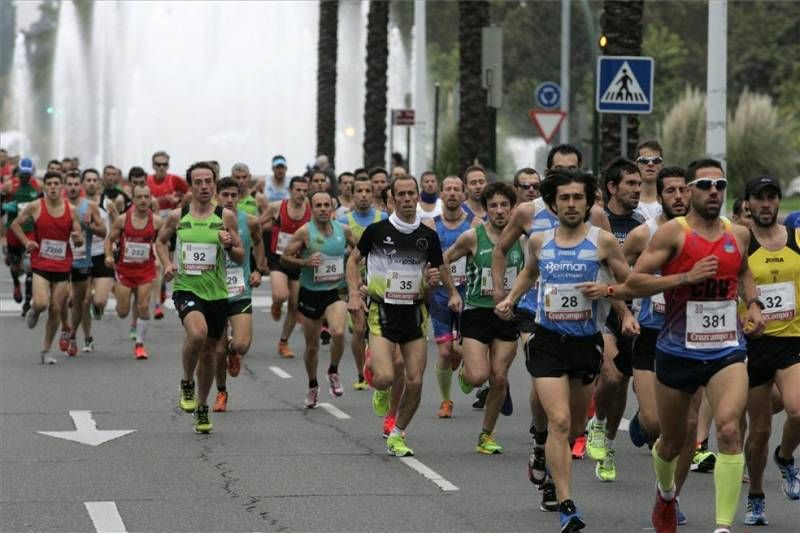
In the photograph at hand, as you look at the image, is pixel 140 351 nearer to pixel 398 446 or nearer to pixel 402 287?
pixel 402 287

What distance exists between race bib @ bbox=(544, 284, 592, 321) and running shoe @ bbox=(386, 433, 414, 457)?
2863 mm

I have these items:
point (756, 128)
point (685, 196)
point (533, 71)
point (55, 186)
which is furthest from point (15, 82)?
point (685, 196)

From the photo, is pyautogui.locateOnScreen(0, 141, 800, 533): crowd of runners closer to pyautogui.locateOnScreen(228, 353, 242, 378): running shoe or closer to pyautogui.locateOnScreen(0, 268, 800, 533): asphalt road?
pyautogui.locateOnScreen(228, 353, 242, 378): running shoe

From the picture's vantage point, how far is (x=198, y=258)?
14.8 metres

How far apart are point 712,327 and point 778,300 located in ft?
4.11

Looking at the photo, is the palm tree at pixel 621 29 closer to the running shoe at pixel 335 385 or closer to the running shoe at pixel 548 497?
the running shoe at pixel 335 385

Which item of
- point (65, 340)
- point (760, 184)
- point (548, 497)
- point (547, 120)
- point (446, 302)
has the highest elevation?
point (547, 120)

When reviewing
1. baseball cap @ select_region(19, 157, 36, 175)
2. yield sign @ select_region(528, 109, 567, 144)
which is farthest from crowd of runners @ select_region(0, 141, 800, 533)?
yield sign @ select_region(528, 109, 567, 144)

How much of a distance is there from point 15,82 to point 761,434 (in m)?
122

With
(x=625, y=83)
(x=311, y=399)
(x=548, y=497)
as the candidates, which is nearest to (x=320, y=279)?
(x=311, y=399)

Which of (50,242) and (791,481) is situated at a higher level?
(50,242)

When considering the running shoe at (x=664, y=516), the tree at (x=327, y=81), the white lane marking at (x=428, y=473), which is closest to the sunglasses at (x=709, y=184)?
the running shoe at (x=664, y=516)

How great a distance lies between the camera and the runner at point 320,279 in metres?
16.7

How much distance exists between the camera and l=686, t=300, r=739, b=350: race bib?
9.68 metres
